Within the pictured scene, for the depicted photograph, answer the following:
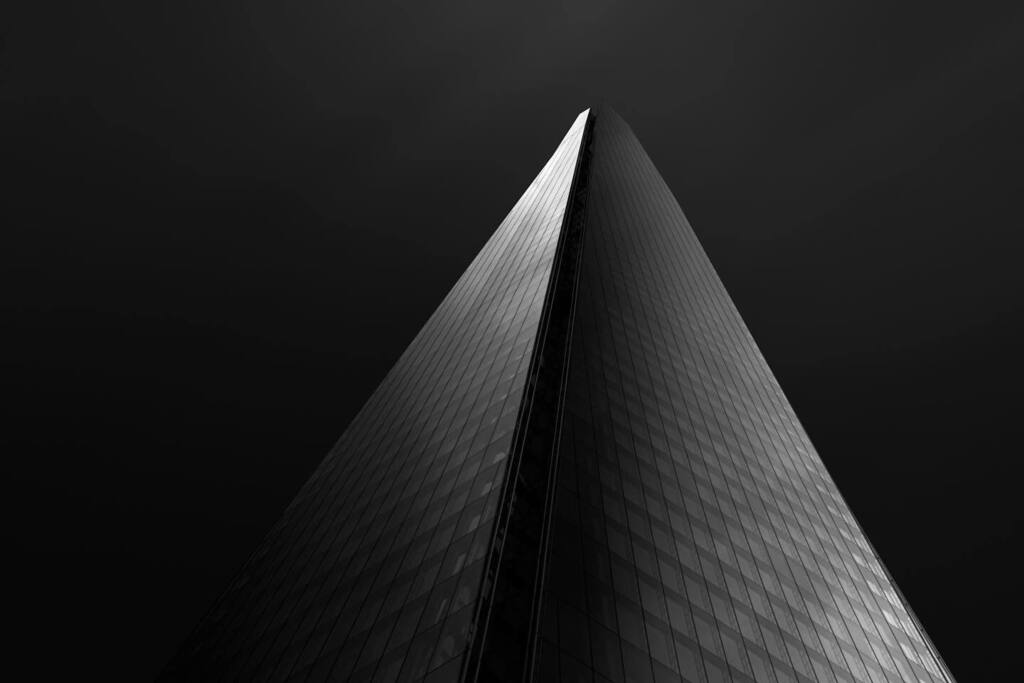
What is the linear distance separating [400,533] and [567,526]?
5585mm

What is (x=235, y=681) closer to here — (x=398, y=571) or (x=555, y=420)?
(x=398, y=571)

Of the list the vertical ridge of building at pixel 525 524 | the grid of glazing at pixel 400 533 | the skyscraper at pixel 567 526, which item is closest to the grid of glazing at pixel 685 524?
the skyscraper at pixel 567 526

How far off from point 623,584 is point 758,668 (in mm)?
6058

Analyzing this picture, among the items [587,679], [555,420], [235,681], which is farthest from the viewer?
[555,420]

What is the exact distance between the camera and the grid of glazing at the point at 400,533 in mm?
15367

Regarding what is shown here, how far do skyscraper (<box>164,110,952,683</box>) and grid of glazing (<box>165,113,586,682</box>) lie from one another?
0.35 ft

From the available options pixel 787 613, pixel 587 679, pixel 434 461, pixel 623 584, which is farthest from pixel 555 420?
pixel 787 613

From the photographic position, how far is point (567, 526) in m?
19.4

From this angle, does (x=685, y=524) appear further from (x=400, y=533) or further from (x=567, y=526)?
(x=400, y=533)

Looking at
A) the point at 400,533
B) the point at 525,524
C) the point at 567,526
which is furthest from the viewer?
the point at 400,533

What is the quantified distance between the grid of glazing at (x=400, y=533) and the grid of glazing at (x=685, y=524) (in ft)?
7.98

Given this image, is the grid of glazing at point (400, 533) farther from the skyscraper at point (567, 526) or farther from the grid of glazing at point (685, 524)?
the grid of glazing at point (685, 524)

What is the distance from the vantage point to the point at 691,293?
54.2 meters

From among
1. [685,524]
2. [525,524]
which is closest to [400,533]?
[525,524]
